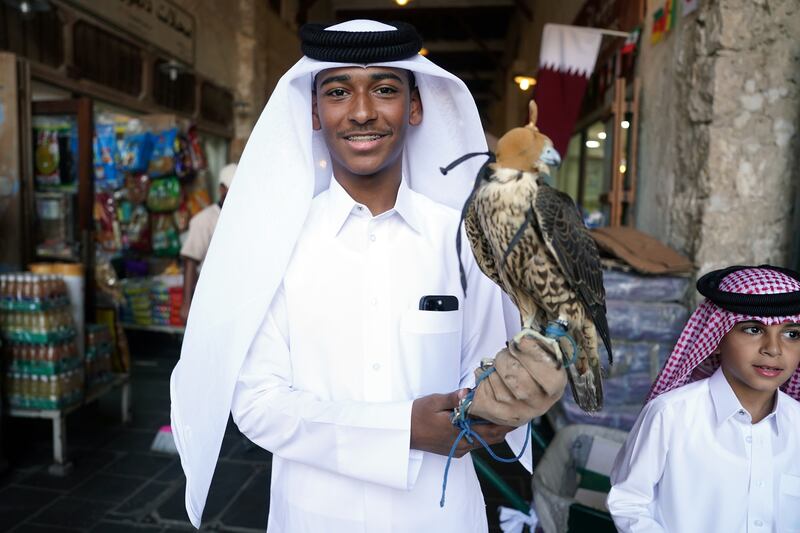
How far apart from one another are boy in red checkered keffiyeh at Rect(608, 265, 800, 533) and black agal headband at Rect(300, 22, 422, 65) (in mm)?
1094

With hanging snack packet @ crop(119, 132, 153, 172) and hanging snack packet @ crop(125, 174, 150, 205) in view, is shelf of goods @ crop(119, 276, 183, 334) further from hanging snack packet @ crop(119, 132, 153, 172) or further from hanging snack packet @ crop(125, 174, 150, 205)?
hanging snack packet @ crop(119, 132, 153, 172)

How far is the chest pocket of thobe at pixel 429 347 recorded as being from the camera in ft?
4.20

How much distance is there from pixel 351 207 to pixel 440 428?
559mm

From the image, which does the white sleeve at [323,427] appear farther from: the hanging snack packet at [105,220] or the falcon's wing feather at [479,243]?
the hanging snack packet at [105,220]

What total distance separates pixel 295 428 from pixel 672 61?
352 centimetres

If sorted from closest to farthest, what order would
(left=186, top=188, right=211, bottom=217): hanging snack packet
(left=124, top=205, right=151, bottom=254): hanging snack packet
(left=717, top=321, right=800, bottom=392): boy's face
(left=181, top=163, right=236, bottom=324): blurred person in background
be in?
(left=717, top=321, right=800, bottom=392): boy's face, (left=181, top=163, right=236, bottom=324): blurred person in background, (left=124, top=205, right=151, bottom=254): hanging snack packet, (left=186, top=188, right=211, bottom=217): hanging snack packet

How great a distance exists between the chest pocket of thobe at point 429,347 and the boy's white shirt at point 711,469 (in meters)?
0.67

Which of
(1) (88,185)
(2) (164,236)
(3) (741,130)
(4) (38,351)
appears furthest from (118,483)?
(3) (741,130)

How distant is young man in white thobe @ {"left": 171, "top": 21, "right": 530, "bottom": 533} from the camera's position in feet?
3.98

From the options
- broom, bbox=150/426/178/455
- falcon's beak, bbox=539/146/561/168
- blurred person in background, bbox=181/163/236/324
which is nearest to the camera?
falcon's beak, bbox=539/146/561/168

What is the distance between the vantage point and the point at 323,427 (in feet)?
3.80

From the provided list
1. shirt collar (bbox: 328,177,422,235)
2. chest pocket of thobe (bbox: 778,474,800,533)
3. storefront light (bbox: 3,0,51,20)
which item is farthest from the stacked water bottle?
chest pocket of thobe (bbox: 778,474,800,533)

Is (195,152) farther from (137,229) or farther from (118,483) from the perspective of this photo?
(118,483)

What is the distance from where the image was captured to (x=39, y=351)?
11.0 feet
